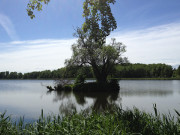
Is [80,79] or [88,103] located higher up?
[80,79]

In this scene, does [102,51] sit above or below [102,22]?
above

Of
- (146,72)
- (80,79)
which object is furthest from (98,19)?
(146,72)

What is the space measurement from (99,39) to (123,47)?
861 inches

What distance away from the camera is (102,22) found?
238 inches

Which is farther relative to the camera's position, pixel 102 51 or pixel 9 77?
pixel 9 77

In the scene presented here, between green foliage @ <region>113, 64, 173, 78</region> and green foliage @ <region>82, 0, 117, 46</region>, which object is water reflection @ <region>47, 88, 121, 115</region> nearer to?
green foliage @ <region>82, 0, 117, 46</region>

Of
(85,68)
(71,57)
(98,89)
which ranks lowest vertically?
(98,89)

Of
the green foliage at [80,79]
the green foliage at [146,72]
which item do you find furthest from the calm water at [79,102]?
the green foliage at [146,72]

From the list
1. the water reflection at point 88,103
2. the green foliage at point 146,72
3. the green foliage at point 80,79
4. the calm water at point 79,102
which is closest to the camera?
the calm water at point 79,102

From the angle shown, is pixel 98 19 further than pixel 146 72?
No

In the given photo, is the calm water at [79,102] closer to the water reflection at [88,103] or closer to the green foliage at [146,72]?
the water reflection at [88,103]

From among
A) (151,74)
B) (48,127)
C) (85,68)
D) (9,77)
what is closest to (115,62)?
(85,68)

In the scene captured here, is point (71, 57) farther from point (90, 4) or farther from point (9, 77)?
point (9, 77)

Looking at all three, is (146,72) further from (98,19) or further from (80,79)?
(98,19)
